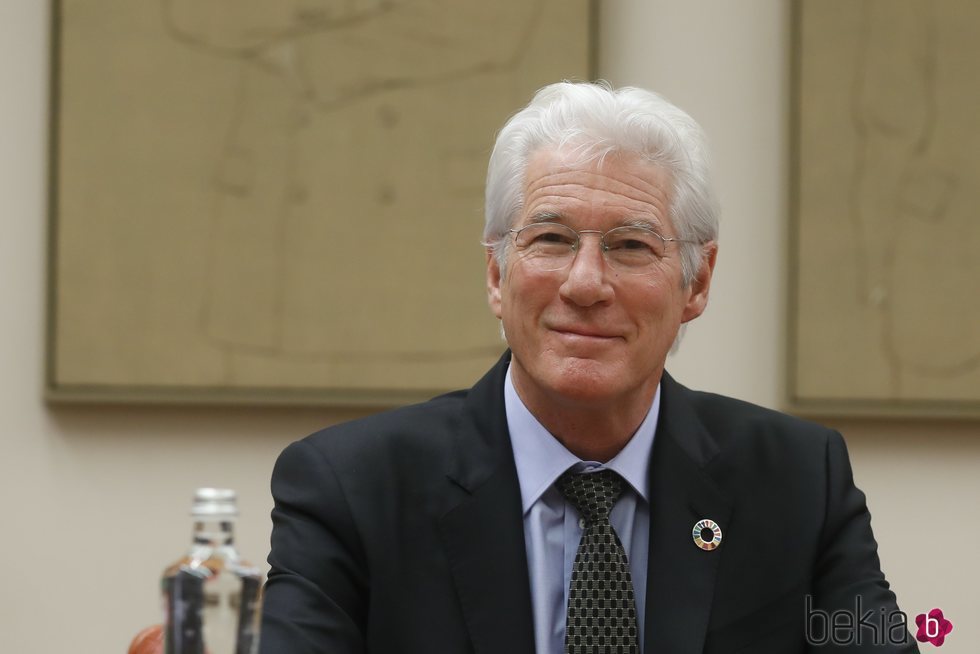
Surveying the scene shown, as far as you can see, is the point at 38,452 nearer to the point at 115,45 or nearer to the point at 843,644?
the point at 115,45

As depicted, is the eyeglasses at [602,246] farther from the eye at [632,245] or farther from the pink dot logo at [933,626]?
the pink dot logo at [933,626]

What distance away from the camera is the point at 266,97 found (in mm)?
3068

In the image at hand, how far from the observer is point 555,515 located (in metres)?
1.91

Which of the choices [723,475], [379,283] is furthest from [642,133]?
[379,283]

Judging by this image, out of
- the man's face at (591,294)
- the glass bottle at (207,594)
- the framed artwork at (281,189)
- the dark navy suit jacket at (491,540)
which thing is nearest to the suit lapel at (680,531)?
the dark navy suit jacket at (491,540)

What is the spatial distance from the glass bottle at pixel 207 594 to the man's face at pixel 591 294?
0.85 metres

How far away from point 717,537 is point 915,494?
144 centimetres

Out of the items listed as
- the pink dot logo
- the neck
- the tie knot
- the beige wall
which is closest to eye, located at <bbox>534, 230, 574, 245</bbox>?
the neck

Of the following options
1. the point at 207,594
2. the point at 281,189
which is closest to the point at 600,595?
the point at 207,594

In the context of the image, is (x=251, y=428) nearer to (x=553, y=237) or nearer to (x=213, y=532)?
(x=553, y=237)

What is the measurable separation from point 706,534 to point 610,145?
64 centimetres

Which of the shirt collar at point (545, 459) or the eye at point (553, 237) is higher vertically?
the eye at point (553, 237)

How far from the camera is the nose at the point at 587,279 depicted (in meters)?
1.86

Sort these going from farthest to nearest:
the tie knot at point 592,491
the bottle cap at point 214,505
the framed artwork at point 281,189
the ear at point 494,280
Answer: the framed artwork at point 281,189 → the ear at point 494,280 → the tie knot at point 592,491 → the bottle cap at point 214,505
